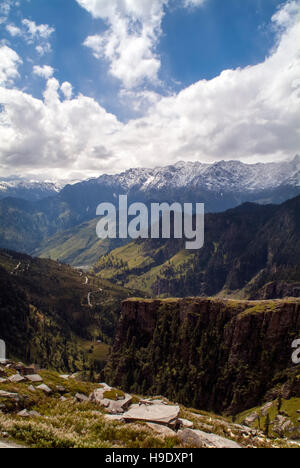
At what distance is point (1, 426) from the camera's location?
18.2 m

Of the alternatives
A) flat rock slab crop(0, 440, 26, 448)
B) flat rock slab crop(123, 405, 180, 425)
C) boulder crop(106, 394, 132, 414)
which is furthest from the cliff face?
flat rock slab crop(0, 440, 26, 448)

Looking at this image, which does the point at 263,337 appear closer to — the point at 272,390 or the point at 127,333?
the point at 272,390

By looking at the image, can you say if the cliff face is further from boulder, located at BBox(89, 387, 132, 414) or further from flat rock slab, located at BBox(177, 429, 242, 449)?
flat rock slab, located at BBox(177, 429, 242, 449)

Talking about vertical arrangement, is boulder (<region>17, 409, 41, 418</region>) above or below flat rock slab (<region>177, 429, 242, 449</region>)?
below

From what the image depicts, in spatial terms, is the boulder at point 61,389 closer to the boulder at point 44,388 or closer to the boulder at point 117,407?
the boulder at point 44,388

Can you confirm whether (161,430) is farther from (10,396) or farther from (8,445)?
(10,396)

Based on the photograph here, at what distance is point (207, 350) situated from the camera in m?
154

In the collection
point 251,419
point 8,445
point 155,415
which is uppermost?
point 8,445

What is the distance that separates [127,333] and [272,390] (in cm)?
10309

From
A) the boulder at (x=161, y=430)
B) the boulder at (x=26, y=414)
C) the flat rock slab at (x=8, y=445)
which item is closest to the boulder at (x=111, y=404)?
the boulder at (x=26, y=414)

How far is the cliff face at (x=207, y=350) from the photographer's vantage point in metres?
128

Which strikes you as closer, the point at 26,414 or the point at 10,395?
the point at 26,414

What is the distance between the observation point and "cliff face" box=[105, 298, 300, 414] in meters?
128

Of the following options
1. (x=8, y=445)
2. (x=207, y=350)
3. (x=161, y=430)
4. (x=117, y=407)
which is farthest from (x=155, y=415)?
(x=207, y=350)
